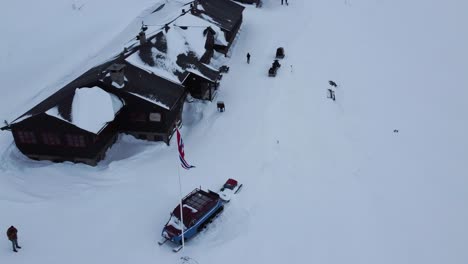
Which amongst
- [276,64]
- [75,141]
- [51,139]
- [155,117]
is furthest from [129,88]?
[276,64]

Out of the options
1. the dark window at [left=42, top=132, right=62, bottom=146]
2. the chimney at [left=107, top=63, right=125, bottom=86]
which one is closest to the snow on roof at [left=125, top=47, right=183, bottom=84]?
the chimney at [left=107, top=63, right=125, bottom=86]

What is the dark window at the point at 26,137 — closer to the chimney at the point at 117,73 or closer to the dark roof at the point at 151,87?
the dark roof at the point at 151,87

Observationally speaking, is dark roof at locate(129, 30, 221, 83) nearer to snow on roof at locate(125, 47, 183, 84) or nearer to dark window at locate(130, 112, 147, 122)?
snow on roof at locate(125, 47, 183, 84)

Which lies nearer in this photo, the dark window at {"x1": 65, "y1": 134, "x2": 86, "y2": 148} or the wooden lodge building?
the wooden lodge building

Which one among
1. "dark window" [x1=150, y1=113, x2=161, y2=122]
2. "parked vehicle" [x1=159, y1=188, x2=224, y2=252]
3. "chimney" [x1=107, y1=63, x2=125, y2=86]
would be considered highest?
"chimney" [x1=107, y1=63, x2=125, y2=86]

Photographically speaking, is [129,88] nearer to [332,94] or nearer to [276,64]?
[276,64]

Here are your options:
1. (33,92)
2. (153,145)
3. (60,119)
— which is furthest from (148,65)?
(33,92)

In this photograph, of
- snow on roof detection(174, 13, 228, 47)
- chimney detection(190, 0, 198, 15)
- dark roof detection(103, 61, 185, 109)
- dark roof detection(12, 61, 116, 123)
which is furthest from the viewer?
chimney detection(190, 0, 198, 15)
